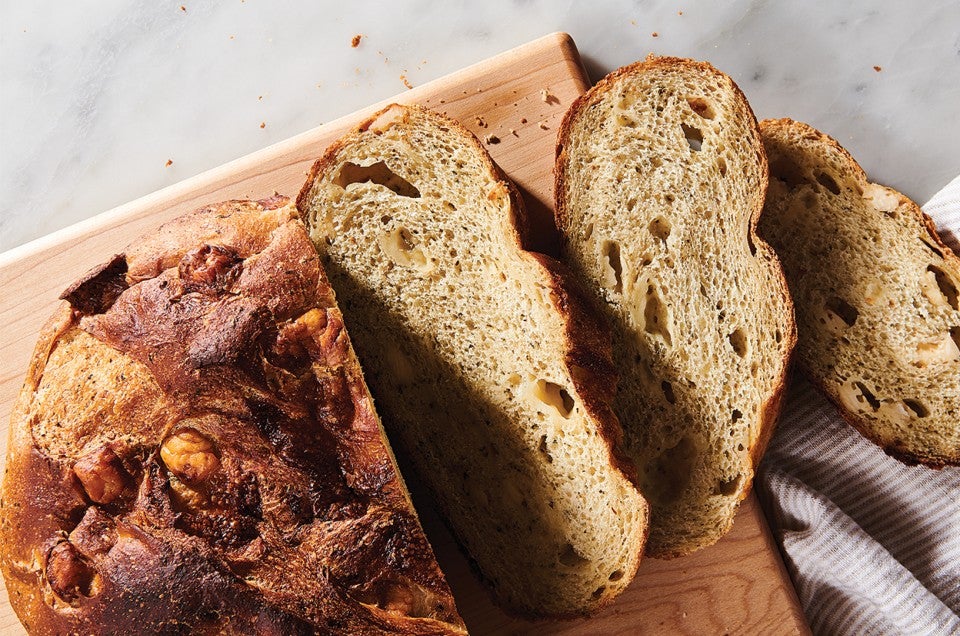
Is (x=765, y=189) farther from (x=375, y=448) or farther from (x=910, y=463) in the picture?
(x=375, y=448)

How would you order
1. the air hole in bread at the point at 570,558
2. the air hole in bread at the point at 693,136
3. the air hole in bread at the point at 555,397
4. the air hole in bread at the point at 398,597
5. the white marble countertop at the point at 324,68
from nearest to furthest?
the air hole in bread at the point at 398,597
the air hole in bread at the point at 555,397
the air hole in bread at the point at 570,558
the air hole in bread at the point at 693,136
the white marble countertop at the point at 324,68

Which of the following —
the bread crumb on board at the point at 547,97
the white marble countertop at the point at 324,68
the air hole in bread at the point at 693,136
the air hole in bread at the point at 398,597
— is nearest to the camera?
the air hole in bread at the point at 398,597

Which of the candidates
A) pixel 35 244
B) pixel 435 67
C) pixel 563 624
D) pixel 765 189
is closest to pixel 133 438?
pixel 35 244

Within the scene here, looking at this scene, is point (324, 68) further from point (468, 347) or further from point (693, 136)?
point (693, 136)

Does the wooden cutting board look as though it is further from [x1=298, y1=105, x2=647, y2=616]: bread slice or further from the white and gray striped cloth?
the white and gray striped cloth

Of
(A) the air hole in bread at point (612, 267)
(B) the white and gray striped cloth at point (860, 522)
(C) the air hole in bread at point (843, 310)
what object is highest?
(A) the air hole in bread at point (612, 267)

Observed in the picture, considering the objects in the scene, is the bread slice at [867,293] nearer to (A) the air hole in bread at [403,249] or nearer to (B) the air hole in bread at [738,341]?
(B) the air hole in bread at [738,341]

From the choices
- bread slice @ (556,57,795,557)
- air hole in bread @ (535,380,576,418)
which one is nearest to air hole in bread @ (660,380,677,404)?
bread slice @ (556,57,795,557)

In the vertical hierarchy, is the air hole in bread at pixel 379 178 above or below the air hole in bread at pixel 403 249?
above

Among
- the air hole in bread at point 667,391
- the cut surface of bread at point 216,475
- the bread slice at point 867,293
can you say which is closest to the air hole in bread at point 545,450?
the air hole in bread at point 667,391
